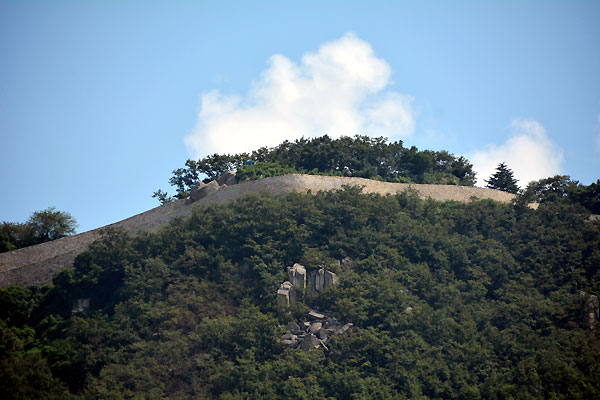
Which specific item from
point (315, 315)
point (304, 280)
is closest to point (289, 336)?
point (315, 315)

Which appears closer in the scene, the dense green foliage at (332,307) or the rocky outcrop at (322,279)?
the dense green foliage at (332,307)

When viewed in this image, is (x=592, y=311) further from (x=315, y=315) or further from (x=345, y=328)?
(x=315, y=315)

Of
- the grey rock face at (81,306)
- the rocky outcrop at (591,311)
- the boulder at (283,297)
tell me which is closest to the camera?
the rocky outcrop at (591,311)

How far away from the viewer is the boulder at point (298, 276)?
29.3 meters

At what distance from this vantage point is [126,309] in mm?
28875

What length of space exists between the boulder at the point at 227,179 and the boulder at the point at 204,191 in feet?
3.87

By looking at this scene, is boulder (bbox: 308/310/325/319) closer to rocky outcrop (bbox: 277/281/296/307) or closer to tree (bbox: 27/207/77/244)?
rocky outcrop (bbox: 277/281/296/307)

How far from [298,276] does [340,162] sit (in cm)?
1038

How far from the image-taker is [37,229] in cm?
3734

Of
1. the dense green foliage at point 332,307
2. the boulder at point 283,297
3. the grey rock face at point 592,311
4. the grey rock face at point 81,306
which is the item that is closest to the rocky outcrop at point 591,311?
the grey rock face at point 592,311

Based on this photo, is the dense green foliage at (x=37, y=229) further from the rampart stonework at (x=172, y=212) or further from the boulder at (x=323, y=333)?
the boulder at (x=323, y=333)

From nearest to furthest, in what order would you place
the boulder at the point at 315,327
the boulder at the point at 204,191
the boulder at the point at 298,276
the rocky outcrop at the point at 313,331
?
1. the rocky outcrop at the point at 313,331
2. the boulder at the point at 315,327
3. the boulder at the point at 298,276
4. the boulder at the point at 204,191

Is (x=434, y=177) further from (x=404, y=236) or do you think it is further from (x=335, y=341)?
(x=335, y=341)

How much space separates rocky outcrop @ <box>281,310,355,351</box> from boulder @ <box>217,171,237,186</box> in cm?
1014
